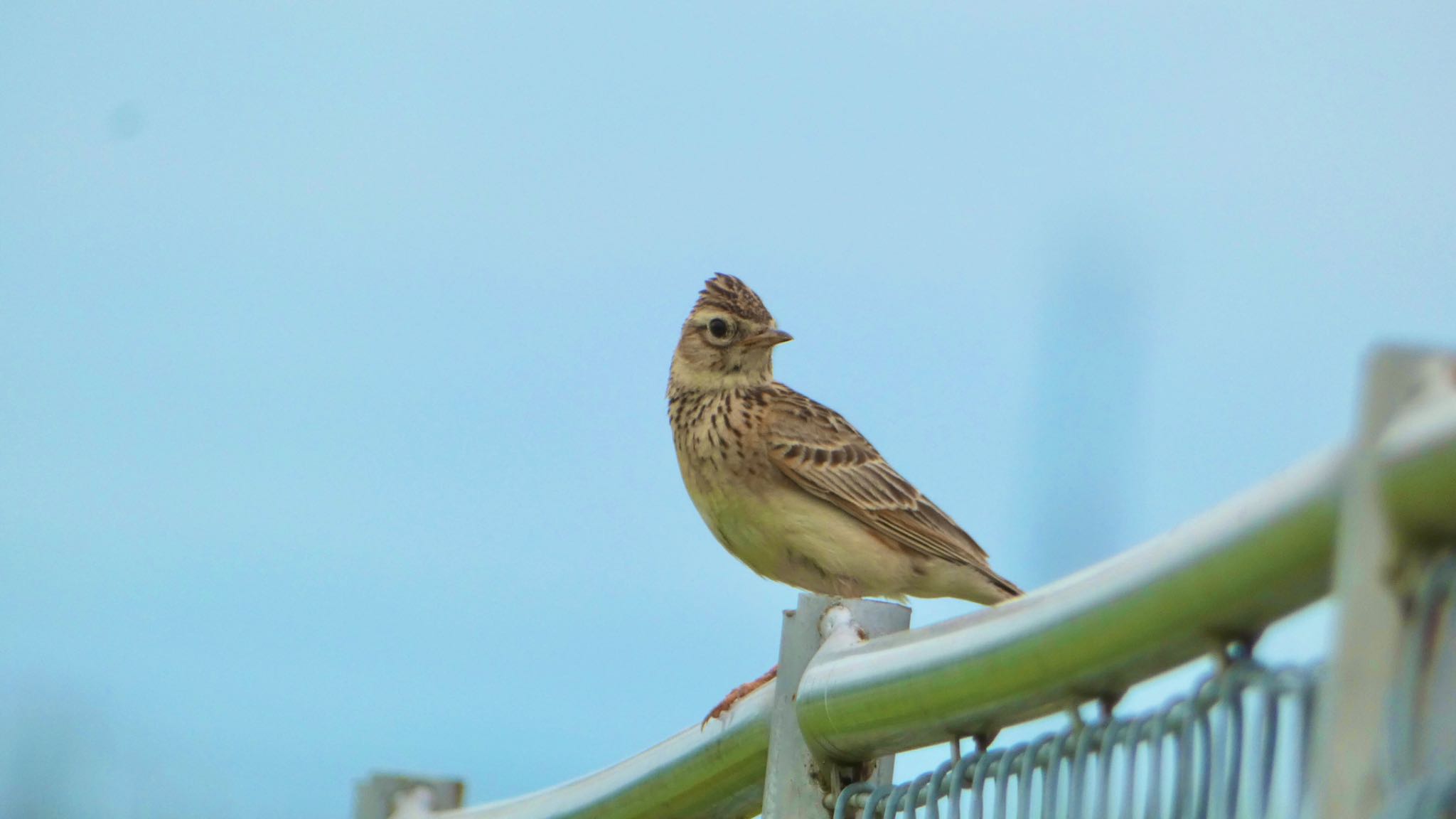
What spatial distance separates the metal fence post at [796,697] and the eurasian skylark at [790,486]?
442cm

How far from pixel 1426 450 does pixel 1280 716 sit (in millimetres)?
447

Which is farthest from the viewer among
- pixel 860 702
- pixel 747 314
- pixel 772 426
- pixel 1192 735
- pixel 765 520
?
pixel 747 314

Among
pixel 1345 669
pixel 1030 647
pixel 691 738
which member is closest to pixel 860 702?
pixel 1030 647

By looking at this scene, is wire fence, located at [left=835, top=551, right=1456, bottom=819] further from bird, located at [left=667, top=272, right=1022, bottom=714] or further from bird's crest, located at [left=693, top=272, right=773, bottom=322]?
bird's crest, located at [left=693, top=272, right=773, bottom=322]

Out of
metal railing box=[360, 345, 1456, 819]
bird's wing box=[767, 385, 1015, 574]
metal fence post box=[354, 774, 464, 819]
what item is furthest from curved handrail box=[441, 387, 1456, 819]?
bird's wing box=[767, 385, 1015, 574]

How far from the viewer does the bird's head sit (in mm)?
8945

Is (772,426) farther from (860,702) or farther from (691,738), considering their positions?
(860,702)

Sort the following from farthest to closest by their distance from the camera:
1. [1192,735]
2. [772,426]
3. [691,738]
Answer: [772,426], [691,738], [1192,735]

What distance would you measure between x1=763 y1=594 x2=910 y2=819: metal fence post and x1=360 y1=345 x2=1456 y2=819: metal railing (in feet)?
0.18

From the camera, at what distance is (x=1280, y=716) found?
181cm

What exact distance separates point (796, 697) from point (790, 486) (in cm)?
491

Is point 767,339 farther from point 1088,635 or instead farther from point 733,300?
point 1088,635

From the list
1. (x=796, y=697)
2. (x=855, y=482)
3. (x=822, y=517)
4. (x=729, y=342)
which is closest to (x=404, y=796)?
(x=796, y=697)

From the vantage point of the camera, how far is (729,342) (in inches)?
354
